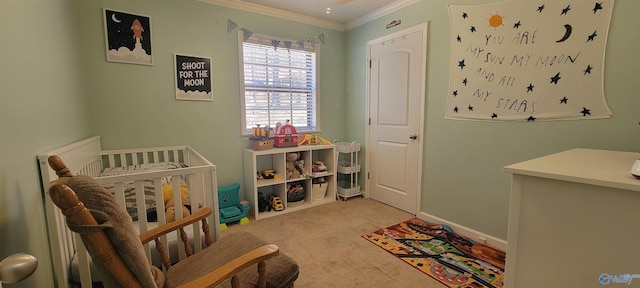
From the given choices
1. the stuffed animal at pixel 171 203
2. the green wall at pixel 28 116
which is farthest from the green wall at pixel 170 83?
the stuffed animal at pixel 171 203

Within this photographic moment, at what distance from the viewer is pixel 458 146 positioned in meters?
2.47

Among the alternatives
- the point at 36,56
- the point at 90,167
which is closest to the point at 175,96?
the point at 90,167

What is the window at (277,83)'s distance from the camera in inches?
119

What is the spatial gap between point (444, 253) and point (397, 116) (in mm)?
1498

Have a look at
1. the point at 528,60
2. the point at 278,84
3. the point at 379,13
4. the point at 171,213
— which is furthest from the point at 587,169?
the point at 278,84

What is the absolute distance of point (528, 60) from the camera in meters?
1.97

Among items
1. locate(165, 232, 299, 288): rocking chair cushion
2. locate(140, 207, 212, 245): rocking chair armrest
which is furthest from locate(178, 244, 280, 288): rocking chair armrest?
locate(140, 207, 212, 245): rocking chair armrest

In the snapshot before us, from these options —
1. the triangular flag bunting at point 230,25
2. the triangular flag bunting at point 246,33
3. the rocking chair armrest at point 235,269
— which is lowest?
the rocking chair armrest at point 235,269

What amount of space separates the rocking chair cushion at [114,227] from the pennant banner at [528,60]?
250cm

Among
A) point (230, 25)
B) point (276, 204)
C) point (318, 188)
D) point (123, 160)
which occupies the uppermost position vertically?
point (230, 25)

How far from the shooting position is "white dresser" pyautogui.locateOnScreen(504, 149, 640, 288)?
2.74 ft

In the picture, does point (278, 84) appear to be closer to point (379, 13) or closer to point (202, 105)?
point (202, 105)

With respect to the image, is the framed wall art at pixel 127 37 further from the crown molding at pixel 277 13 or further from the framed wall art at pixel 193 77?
the crown molding at pixel 277 13

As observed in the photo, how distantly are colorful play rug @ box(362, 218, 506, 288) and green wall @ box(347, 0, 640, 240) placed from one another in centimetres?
21
